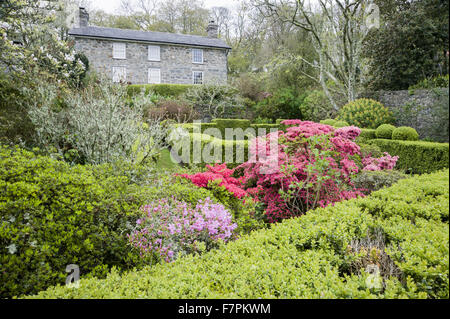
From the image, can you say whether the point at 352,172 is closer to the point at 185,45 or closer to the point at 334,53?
the point at 334,53

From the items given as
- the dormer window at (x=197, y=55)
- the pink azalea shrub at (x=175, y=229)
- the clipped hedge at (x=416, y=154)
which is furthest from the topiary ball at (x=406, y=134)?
the dormer window at (x=197, y=55)

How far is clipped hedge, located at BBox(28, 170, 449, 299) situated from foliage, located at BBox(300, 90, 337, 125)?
13.4 m

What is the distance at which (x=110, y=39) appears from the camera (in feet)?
66.4

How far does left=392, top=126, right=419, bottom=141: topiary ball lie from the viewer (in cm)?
798

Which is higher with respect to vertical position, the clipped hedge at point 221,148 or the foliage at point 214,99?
the foliage at point 214,99

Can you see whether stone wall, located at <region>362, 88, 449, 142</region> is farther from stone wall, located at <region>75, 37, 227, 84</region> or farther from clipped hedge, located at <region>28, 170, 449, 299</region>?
stone wall, located at <region>75, 37, 227, 84</region>

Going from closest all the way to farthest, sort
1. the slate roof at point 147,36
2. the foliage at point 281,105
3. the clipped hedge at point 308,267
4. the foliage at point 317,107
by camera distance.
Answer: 1. the clipped hedge at point 308,267
2. the foliage at point 317,107
3. the foliage at point 281,105
4. the slate roof at point 147,36

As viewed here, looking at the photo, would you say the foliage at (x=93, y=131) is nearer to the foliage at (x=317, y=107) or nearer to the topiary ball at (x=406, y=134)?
the topiary ball at (x=406, y=134)

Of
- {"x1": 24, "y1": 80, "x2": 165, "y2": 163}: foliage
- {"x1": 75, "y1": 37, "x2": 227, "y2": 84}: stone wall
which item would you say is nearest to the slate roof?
{"x1": 75, "y1": 37, "x2": 227, "y2": 84}: stone wall

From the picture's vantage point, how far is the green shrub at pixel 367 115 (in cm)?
1080

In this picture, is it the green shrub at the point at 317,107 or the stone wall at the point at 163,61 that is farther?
the stone wall at the point at 163,61

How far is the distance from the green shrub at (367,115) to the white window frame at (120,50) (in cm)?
1749

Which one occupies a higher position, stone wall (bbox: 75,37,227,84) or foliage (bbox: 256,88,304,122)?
stone wall (bbox: 75,37,227,84)
